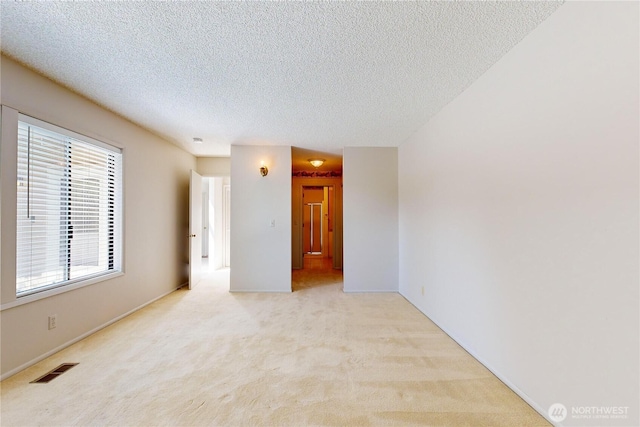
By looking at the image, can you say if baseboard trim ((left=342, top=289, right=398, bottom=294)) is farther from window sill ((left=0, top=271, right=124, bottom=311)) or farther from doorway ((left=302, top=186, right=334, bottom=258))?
doorway ((left=302, top=186, right=334, bottom=258))

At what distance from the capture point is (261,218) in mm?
4211

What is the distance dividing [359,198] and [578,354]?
3154 millimetres

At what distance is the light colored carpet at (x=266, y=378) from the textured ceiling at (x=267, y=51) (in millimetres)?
2370

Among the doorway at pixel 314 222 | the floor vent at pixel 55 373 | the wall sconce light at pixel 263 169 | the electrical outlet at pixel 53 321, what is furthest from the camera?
the doorway at pixel 314 222

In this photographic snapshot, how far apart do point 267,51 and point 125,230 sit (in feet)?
9.04

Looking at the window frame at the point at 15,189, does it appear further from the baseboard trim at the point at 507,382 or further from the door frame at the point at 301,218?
the door frame at the point at 301,218

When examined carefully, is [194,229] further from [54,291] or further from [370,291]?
[370,291]

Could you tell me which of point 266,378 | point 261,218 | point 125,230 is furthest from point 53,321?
point 261,218

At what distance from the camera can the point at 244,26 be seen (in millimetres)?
1541

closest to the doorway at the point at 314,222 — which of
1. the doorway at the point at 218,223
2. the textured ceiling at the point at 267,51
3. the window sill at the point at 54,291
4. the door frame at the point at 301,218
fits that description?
the door frame at the point at 301,218

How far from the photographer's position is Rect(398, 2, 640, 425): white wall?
1143 millimetres

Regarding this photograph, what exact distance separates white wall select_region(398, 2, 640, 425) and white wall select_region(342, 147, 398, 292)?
5.99 ft

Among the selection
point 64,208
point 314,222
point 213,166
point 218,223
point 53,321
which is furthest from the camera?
point 314,222

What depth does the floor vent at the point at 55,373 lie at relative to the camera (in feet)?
6.05
